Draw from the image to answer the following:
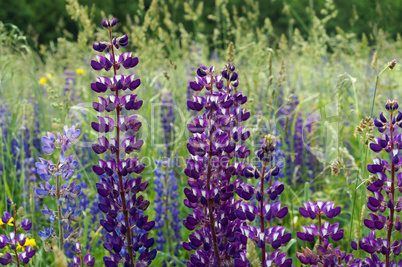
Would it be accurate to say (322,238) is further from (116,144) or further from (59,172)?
(59,172)

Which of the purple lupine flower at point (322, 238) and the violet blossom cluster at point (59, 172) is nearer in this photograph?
the purple lupine flower at point (322, 238)

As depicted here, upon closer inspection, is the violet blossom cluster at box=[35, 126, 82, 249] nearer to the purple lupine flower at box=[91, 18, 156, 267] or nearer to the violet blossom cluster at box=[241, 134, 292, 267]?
the purple lupine flower at box=[91, 18, 156, 267]

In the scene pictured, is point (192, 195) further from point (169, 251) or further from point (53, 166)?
point (169, 251)

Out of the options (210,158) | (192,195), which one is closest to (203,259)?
(192,195)

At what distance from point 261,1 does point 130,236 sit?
15.8 metres

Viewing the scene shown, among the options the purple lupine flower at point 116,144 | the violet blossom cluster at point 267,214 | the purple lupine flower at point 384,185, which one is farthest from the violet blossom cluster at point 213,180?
the purple lupine flower at point 384,185

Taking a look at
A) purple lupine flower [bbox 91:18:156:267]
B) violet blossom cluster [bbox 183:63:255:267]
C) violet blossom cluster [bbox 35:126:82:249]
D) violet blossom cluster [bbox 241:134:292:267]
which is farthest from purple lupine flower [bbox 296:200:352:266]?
violet blossom cluster [bbox 35:126:82:249]

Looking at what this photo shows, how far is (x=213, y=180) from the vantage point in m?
1.38

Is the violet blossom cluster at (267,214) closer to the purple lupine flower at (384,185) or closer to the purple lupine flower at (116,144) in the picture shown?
the purple lupine flower at (384,185)

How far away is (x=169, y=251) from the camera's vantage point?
2297 millimetres

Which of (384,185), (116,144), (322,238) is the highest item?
(116,144)

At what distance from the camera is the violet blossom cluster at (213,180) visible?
132 centimetres

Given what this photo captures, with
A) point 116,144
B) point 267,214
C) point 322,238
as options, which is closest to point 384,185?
point 322,238

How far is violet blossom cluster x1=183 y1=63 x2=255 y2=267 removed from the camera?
1.32m
